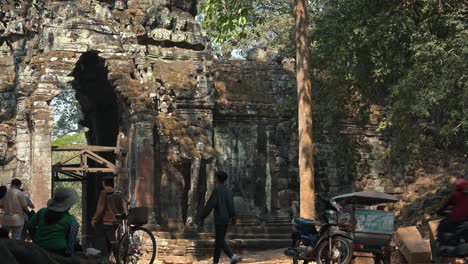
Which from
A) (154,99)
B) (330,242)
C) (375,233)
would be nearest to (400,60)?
(375,233)

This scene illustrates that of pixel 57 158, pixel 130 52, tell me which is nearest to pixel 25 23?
pixel 130 52

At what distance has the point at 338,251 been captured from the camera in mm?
14422

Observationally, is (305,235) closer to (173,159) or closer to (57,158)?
(173,159)

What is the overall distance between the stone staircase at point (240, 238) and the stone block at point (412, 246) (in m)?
6.69

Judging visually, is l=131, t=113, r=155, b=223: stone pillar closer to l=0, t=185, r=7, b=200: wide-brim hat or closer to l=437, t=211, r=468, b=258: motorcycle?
l=0, t=185, r=7, b=200: wide-brim hat

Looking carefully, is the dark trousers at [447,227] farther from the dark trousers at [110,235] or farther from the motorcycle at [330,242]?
the dark trousers at [110,235]

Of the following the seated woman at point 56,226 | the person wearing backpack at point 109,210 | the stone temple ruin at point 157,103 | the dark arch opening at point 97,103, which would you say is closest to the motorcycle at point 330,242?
the person wearing backpack at point 109,210

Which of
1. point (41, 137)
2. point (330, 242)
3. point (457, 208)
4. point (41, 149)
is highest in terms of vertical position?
point (41, 137)

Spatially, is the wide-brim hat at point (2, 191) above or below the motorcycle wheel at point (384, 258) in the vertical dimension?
above

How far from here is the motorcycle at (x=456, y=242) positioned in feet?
37.7

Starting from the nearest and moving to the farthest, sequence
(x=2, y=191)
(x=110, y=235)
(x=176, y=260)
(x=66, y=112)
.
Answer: (x=110, y=235) < (x=2, y=191) < (x=176, y=260) < (x=66, y=112)

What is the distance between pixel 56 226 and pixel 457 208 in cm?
442

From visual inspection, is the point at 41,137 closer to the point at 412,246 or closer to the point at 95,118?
the point at 95,118

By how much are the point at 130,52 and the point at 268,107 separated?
386 centimetres
